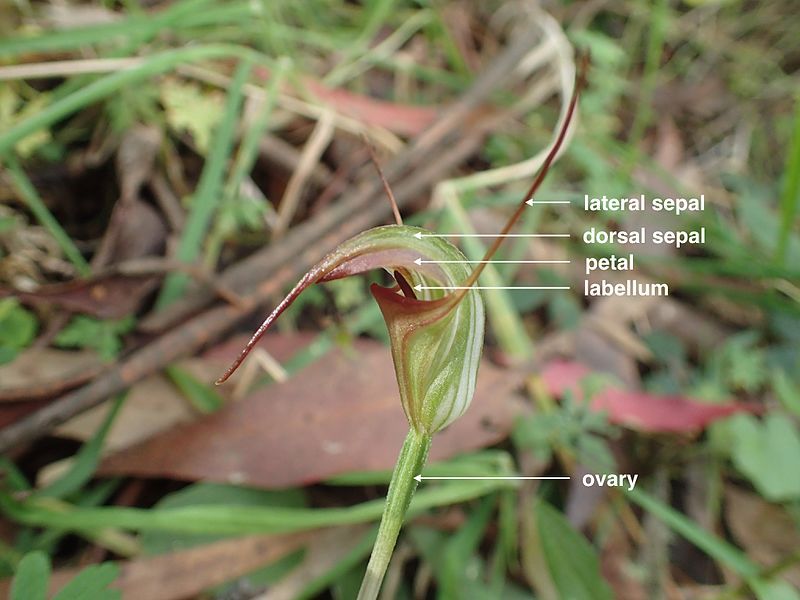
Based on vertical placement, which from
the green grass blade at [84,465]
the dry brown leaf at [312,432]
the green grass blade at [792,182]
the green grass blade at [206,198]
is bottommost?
the dry brown leaf at [312,432]

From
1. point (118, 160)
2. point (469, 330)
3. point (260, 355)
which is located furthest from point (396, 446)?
point (118, 160)

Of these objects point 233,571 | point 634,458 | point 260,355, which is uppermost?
point 260,355

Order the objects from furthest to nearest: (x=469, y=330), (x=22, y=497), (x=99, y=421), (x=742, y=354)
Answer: (x=742, y=354)
(x=99, y=421)
(x=22, y=497)
(x=469, y=330)

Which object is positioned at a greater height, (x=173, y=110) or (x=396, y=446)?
(x=173, y=110)

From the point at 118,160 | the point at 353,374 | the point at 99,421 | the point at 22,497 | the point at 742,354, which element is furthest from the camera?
the point at 742,354

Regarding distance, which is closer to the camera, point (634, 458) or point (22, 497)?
point (22, 497)

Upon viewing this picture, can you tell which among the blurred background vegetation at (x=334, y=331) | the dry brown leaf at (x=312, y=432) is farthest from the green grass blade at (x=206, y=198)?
the dry brown leaf at (x=312, y=432)

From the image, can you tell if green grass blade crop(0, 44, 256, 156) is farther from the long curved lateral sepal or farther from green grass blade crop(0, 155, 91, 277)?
the long curved lateral sepal

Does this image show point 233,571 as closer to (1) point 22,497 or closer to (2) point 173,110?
(1) point 22,497

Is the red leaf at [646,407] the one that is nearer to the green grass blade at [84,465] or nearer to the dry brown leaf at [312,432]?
the dry brown leaf at [312,432]
